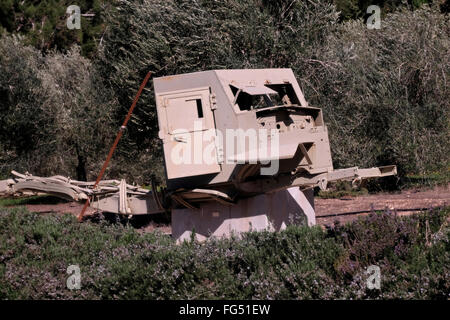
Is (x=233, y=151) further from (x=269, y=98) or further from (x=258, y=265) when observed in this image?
(x=269, y=98)

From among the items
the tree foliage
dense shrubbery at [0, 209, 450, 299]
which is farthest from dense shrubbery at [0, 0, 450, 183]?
dense shrubbery at [0, 209, 450, 299]

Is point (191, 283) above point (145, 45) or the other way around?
the other way around

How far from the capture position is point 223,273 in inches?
333

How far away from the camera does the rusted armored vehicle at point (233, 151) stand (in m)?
9.49

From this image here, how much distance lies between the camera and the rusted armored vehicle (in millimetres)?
9495

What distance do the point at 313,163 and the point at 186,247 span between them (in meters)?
1.93

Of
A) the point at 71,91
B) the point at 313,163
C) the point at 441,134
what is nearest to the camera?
the point at 313,163

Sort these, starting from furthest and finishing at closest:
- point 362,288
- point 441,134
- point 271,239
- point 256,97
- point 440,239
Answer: point 441,134 → point 256,97 → point 271,239 → point 440,239 → point 362,288

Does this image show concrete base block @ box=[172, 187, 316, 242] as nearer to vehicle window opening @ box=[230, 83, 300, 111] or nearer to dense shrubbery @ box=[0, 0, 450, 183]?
vehicle window opening @ box=[230, 83, 300, 111]

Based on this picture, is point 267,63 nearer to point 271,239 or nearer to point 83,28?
point 271,239

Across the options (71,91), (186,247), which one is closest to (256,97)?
(186,247)

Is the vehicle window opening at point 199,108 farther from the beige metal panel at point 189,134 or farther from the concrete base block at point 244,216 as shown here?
the concrete base block at point 244,216

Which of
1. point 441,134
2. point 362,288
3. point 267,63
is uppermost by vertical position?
point 267,63

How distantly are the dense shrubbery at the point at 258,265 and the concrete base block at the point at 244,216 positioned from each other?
86 cm
